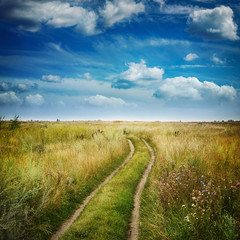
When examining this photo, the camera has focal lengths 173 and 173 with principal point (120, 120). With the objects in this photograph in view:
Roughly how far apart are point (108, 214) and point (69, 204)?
60.1 inches

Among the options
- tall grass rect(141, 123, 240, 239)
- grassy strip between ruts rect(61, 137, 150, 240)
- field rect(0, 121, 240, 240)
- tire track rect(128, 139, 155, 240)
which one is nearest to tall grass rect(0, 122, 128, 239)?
field rect(0, 121, 240, 240)

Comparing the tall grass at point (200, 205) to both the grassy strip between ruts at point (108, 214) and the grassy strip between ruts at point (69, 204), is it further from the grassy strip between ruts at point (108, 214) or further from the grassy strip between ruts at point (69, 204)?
the grassy strip between ruts at point (69, 204)

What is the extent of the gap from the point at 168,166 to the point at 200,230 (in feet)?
13.4

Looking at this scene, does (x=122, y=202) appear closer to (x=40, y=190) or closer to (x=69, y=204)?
(x=69, y=204)

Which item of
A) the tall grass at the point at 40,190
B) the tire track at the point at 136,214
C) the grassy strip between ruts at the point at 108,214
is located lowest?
the tire track at the point at 136,214

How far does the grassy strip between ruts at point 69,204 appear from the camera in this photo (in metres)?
4.69

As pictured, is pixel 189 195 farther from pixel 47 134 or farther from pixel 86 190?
pixel 47 134

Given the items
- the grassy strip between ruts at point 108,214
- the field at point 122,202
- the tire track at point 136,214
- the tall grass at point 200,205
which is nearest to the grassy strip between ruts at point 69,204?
the field at point 122,202

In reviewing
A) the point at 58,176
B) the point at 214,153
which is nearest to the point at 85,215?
the point at 58,176

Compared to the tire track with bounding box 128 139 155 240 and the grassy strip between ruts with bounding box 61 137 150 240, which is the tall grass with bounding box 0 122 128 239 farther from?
the tire track with bounding box 128 139 155 240

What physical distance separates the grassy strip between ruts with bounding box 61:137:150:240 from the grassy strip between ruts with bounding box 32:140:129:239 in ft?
1.63

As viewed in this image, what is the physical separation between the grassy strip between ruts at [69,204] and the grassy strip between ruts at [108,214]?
50 cm

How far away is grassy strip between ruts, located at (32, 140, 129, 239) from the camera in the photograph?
15.4 ft

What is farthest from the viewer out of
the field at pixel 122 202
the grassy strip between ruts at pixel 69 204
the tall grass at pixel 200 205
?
the grassy strip between ruts at pixel 69 204
